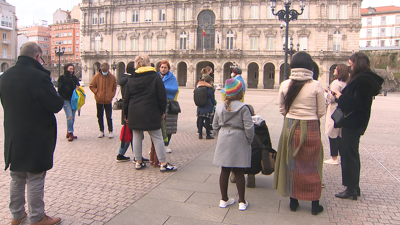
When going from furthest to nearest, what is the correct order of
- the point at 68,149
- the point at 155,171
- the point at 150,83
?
the point at 68,149, the point at 155,171, the point at 150,83

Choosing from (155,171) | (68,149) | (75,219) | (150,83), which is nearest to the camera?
(75,219)

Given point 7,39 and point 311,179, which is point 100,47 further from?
point 311,179

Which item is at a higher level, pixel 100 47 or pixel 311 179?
pixel 100 47

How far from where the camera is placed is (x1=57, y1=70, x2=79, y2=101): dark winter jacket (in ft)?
28.5

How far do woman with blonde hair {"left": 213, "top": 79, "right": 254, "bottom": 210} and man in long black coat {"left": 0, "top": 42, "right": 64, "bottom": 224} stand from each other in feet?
6.59

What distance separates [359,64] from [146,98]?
3.31 metres

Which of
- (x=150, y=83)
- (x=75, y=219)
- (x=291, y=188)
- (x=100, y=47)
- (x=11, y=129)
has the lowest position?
(x=75, y=219)

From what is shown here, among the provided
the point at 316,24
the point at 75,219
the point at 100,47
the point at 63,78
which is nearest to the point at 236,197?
the point at 75,219

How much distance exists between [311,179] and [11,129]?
349 cm

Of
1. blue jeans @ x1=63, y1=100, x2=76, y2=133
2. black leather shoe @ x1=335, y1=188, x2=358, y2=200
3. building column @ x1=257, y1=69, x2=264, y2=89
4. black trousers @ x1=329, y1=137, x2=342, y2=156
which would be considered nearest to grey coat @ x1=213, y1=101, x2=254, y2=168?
black leather shoe @ x1=335, y1=188, x2=358, y2=200

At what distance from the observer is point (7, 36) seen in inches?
2805

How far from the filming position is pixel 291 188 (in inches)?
163

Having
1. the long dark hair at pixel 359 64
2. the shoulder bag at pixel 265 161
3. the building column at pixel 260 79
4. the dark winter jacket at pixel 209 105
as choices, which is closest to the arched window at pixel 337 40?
the building column at pixel 260 79

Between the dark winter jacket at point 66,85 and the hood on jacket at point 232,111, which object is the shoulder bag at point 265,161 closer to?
the hood on jacket at point 232,111
